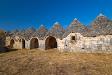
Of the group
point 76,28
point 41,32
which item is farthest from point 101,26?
point 41,32

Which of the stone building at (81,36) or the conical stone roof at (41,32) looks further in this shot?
the conical stone roof at (41,32)

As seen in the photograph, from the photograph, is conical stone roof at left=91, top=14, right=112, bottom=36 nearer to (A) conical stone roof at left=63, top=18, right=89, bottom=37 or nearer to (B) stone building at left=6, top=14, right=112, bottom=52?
(B) stone building at left=6, top=14, right=112, bottom=52

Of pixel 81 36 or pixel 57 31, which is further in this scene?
pixel 57 31

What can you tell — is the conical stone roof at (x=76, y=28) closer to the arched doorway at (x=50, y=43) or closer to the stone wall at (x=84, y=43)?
the stone wall at (x=84, y=43)

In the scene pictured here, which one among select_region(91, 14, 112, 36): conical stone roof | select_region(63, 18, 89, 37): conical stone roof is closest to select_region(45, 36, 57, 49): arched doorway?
select_region(63, 18, 89, 37): conical stone roof

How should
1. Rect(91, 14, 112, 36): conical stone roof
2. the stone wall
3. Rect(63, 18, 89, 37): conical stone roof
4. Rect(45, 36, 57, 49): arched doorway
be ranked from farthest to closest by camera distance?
1. Rect(45, 36, 57, 49): arched doorway
2. Rect(63, 18, 89, 37): conical stone roof
3. Rect(91, 14, 112, 36): conical stone roof
4. the stone wall

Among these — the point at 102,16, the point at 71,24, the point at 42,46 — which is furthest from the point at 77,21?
the point at 42,46

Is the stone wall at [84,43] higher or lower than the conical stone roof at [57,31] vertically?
lower

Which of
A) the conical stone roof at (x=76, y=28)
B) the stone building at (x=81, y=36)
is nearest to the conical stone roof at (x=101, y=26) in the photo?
the stone building at (x=81, y=36)

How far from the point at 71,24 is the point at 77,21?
83 cm

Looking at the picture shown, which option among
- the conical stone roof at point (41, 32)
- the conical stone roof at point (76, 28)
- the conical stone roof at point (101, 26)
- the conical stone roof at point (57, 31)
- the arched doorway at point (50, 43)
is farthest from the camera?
the conical stone roof at point (41, 32)

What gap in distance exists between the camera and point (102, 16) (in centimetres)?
1641

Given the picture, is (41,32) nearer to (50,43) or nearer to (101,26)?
(50,43)

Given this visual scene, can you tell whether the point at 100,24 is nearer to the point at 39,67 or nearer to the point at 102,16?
the point at 102,16
